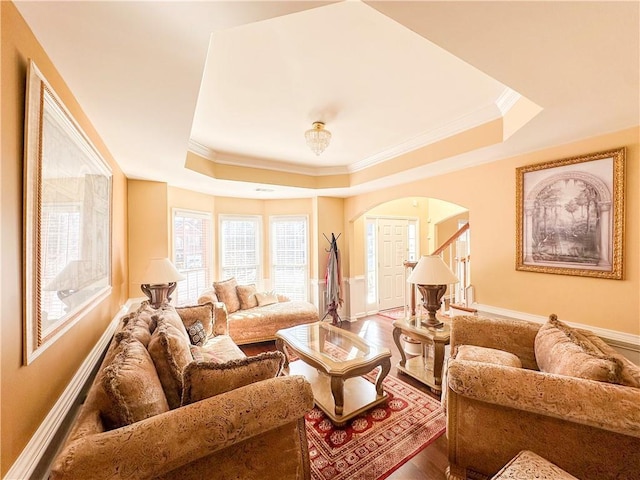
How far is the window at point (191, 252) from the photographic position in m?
4.03

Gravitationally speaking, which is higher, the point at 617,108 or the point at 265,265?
the point at 617,108

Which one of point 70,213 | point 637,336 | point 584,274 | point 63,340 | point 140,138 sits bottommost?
point 637,336

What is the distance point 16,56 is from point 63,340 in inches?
51.3

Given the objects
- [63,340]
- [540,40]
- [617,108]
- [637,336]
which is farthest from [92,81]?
[637,336]

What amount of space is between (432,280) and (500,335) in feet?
2.35

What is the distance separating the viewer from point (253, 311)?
383 centimetres

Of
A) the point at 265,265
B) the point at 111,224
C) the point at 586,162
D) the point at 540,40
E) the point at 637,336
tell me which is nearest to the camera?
the point at 540,40

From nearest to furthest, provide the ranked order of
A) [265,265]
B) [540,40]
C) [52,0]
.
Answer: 1. [52,0]
2. [540,40]
3. [265,265]

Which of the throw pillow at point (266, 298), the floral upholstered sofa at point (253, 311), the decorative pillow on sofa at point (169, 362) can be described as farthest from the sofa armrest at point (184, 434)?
the throw pillow at point (266, 298)

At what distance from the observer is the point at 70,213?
139 centimetres

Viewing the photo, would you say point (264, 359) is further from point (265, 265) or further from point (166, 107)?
point (265, 265)

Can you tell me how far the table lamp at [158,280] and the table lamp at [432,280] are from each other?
2663mm

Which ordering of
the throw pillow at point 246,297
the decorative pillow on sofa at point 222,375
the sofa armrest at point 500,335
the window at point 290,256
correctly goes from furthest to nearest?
the window at point 290,256 < the throw pillow at point 246,297 < the sofa armrest at point 500,335 < the decorative pillow on sofa at point 222,375

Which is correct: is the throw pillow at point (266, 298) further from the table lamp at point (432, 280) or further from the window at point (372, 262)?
the table lamp at point (432, 280)
